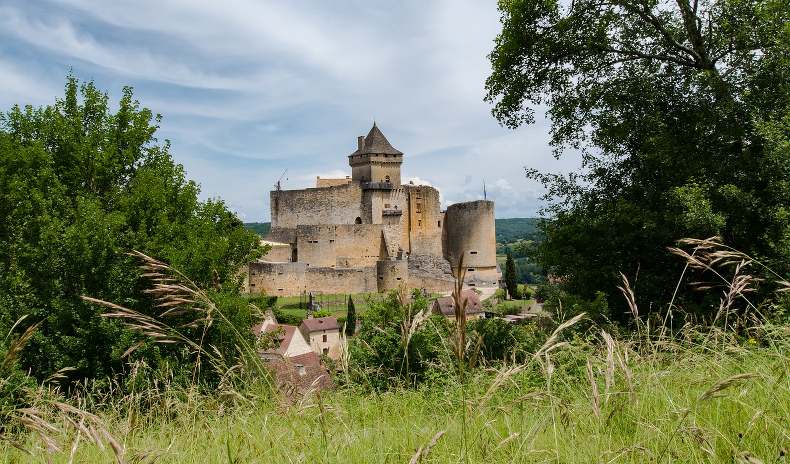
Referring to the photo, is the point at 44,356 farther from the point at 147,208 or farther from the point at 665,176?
the point at 665,176

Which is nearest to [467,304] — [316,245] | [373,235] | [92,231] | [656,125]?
[656,125]

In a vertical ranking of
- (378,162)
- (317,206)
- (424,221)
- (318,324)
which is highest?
(378,162)

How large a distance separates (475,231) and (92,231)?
117 ft

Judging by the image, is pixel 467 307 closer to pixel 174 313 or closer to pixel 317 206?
pixel 174 313

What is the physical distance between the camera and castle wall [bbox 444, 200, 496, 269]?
141 feet

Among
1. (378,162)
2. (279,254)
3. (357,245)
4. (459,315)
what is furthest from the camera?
(378,162)

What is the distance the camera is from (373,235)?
4144cm

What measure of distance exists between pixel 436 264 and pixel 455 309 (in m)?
40.7

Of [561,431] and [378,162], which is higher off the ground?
[378,162]

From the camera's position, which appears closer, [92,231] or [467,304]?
[467,304]

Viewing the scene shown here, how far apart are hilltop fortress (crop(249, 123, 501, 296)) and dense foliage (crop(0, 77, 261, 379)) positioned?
968 inches

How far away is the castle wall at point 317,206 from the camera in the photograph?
44344mm

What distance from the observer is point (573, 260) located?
8.01 m

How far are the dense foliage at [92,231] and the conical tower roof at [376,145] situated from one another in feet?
111
